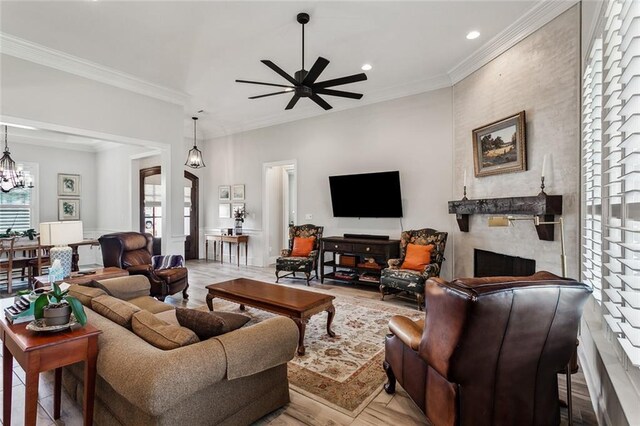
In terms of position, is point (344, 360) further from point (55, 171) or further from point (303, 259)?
point (55, 171)

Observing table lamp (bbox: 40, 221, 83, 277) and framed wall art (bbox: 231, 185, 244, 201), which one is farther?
A: framed wall art (bbox: 231, 185, 244, 201)

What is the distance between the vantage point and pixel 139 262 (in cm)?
479

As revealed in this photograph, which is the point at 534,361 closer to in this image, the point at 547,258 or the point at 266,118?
the point at 547,258

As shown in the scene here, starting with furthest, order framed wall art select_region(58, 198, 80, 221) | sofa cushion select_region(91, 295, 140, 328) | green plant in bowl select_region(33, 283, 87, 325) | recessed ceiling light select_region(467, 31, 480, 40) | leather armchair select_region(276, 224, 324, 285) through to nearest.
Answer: framed wall art select_region(58, 198, 80, 221) < leather armchair select_region(276, 224, 324, 285) < recessed ceiling light select_region(467, 31, 480, 40) < sofa cushion select_region(91, 295, 140, 328) < green plant in bowl select_region(33, 283, 87, 325)

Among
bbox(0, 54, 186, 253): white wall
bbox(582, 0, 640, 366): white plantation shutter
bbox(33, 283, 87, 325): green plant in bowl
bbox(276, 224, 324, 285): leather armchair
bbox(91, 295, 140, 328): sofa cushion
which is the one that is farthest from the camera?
bbox(276, 224, 324, 285): leather armchair

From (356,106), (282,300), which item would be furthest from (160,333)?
(356,106)

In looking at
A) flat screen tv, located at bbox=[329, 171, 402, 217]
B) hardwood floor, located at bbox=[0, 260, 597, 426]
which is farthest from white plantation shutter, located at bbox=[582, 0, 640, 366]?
flat screen tv, located at bbox=[329, 171, 402, 217]

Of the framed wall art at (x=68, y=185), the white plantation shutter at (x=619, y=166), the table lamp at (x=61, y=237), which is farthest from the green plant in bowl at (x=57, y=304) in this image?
the framed wall art at (x=68, y=185)

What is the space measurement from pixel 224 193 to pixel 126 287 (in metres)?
5.09

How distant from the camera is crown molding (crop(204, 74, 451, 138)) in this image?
512 centimetres

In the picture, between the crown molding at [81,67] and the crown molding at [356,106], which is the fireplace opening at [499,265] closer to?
the crown molding at [356,106]

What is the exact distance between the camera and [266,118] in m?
7.20

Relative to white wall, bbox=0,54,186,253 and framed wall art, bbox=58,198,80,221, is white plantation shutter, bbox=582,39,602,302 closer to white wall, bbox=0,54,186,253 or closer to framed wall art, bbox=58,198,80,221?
white wall, bbox=0,54,186,253

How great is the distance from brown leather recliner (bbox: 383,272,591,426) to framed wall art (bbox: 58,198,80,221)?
914 centimetres
